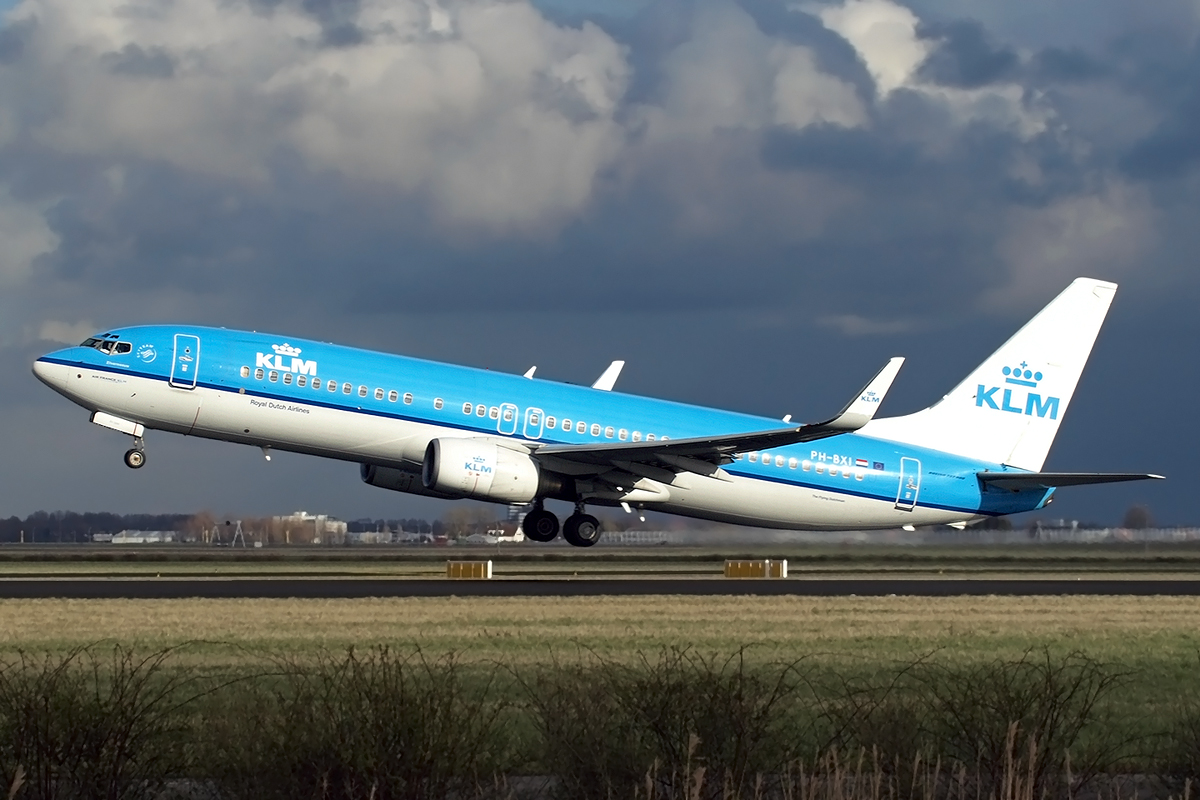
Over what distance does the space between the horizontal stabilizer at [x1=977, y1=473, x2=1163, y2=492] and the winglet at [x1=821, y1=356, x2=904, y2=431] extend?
25.5 ft

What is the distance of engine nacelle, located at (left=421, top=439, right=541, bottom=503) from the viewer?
35.0 metres

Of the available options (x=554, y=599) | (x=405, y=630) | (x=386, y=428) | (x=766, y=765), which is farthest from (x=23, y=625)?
(x=766, y=765)

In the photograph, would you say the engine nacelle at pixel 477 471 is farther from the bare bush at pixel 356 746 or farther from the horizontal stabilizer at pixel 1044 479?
the bare bush at pixel 356 746

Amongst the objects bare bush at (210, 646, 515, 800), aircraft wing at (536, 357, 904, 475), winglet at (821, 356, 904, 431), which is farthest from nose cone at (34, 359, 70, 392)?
bare bush at (210, 646, 515, 800)

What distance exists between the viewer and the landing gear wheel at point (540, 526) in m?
39.0

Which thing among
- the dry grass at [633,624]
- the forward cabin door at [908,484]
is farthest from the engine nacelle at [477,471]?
the forward cabin door at [908,484]

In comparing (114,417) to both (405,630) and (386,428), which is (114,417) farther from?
(405,630)

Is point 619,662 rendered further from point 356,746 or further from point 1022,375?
point 1022,375

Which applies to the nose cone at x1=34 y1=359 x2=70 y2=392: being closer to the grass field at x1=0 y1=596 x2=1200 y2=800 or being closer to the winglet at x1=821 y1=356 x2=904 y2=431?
the grass field at x1=0 y1=596 x2=1200 y2=800

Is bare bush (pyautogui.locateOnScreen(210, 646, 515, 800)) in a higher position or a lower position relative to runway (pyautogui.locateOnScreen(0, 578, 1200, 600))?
lower

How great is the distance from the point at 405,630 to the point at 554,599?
771cm

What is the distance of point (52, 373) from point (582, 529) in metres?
13.1

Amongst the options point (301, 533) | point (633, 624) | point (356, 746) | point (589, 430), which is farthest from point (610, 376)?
point (301, 533)

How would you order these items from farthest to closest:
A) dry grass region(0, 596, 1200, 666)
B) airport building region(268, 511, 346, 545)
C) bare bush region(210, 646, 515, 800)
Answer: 1. airport building region(268, 511, 346, 545)
2. dry grass region(0, 596, 1200, 666)
3. bare bush region(210, 646, 515, 800)
